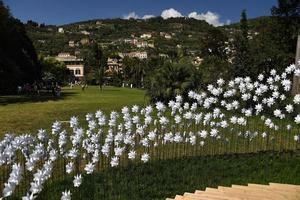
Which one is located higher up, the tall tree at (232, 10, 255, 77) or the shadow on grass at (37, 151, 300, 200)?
the tall tree at (232, 10, 255, 77)

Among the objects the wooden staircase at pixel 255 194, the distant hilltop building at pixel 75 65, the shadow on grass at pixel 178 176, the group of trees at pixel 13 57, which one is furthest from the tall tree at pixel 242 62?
the distant hilltop building at pixel 75 65

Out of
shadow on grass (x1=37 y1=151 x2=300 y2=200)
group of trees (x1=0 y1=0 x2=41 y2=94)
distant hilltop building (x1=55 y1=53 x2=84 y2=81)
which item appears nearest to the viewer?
shadow on grass (x1=37 y1=151 x2=300 y2=200)

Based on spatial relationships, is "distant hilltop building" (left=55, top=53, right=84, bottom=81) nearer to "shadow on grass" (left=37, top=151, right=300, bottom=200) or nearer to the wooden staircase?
"shadow on grass" (left=37, top=151, right=300, bottom=200)

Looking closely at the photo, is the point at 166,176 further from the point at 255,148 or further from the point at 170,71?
the point at 170,71

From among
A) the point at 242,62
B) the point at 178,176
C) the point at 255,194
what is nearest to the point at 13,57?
the point at 242,62

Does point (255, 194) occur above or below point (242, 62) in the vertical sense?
below

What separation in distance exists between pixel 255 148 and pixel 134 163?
390 centimetres

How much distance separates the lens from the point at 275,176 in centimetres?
1034

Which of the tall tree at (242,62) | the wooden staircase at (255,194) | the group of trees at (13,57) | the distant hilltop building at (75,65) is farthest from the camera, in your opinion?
the distant hilltop building at (75,65)

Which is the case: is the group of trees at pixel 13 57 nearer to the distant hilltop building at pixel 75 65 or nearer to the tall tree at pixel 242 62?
the tall tree at pixel 242 62

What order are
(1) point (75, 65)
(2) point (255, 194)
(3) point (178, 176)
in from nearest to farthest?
1. (2) point (255, 194)
2. (3) point (178, 176)
3. (1) point (75, 65)

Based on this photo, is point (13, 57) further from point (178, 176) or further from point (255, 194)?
point (255, 194)

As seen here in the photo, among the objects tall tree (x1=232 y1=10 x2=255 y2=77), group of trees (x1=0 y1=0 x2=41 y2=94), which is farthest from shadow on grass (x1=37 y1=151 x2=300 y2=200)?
group of trees (x1=0 y1=0 x2=41 y2=94)

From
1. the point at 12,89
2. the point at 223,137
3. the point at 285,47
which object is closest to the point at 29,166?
the point at 223,137
